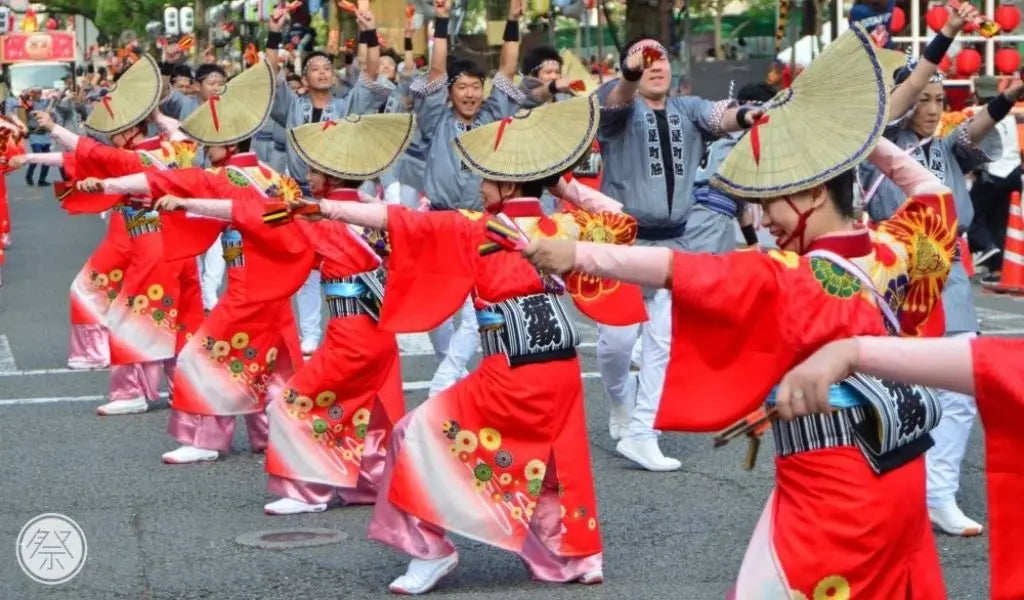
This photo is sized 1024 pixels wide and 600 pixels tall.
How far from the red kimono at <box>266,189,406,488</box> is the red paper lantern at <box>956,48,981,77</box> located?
1275 centimetres

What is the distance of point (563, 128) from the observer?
237 inches

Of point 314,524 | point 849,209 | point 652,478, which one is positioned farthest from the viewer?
point 652,478

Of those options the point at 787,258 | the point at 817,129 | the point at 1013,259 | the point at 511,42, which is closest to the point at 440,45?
the point at 511,42

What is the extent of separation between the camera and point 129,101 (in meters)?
9.95

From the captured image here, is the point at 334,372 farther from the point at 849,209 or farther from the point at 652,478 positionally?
the point at 849,209

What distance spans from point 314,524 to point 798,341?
12.0 ft

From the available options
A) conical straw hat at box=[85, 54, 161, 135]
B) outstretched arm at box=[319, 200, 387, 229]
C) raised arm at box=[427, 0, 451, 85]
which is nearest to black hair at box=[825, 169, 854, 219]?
outstretched arm at box=[319, 200, 387, 229]

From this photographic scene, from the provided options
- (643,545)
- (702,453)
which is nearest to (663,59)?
(702,453)

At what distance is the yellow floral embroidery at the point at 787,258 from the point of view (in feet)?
13.3

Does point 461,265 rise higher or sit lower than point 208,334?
higher

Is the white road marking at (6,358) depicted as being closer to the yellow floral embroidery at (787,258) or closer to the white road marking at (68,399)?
the white road marking at (68,399)

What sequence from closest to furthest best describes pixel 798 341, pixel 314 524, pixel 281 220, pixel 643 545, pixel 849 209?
pixel 798 341 < pixel 849 209 < pixel 281 220 < pixel 643 545 < pixel 314 524

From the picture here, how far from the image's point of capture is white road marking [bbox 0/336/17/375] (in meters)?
11.7

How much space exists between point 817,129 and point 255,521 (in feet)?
12.5
